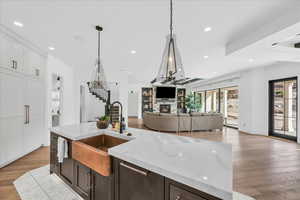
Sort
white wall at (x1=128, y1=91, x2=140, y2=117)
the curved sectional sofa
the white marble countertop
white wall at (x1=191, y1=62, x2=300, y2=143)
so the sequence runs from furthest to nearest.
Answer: white wall at (x1=128, y1=91, x2=140, y2=117), the curved sectional sofa, white wall at (x1=191, y1=62, x2=300, y2=143), the white marble countertop

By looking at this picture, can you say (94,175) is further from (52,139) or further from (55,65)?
(55,65)

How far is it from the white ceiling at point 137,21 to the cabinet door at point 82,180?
89.4 inches

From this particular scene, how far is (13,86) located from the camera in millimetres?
2963

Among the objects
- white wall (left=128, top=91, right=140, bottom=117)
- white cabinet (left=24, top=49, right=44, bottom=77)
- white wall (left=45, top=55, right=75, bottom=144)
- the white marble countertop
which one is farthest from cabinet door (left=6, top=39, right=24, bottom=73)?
white wall (left=128, top=91, right=140, bottom=117)

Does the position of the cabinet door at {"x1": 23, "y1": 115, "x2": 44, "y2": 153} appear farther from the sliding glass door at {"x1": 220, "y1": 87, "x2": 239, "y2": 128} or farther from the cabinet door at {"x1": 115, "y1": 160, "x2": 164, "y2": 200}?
the sliding glass door at {"x1": 220, "y1": 87, "x2": 239, "y2": 128}

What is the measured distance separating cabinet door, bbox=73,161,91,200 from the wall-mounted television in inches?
332

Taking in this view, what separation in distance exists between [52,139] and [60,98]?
3.05 meters

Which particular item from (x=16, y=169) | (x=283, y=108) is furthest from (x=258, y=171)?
(x=16, y=169)

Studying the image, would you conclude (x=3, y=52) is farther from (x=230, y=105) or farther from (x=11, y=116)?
(x=230, y=105)

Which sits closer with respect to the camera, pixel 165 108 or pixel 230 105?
pixel 230 105

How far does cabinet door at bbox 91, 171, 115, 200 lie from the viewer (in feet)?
4.43

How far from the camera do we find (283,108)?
5227 mm

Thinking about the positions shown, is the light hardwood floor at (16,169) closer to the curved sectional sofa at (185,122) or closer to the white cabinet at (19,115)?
the white cabinet at (19,115)

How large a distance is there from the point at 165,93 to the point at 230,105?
13.7 ft
